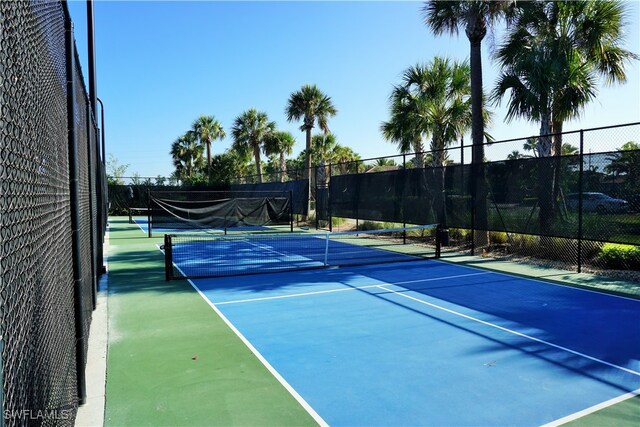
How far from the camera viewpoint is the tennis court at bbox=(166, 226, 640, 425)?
159 inches

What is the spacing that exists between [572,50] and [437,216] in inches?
242

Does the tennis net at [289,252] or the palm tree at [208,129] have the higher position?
the palm tree at [208,129]

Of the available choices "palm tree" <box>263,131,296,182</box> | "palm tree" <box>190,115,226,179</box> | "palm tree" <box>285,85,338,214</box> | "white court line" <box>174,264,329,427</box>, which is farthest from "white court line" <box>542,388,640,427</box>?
"palm tree" <box>190,115,226,179</box>

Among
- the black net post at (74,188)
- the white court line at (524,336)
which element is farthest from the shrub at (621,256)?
the black net post at (74,188)

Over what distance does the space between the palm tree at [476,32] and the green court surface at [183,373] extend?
344 inches

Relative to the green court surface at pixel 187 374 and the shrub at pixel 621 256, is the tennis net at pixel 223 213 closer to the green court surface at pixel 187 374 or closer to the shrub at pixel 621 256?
the green court surface at pixel 187 374

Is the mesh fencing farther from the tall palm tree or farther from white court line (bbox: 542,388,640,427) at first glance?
the tall palm tree

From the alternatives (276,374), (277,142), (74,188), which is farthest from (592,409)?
(277,142)

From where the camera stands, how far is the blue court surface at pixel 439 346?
159 inches

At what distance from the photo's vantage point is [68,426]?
3166 millimetres

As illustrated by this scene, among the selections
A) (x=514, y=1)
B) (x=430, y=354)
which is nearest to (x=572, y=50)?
(x=514, y=1)

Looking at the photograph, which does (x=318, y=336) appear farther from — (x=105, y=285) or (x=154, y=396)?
(x=105, y=285)

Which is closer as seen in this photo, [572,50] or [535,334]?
[535,334]

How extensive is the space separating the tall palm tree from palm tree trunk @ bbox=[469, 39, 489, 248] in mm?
37901
